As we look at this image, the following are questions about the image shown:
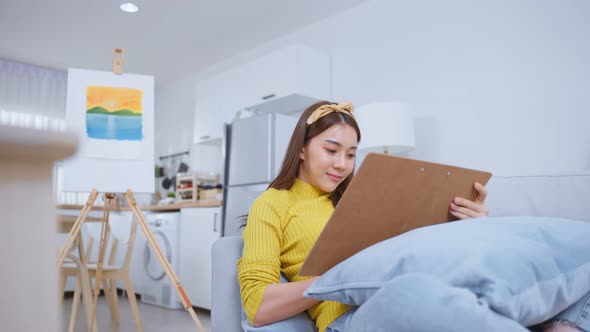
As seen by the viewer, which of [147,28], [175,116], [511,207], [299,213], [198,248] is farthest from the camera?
[175,116]

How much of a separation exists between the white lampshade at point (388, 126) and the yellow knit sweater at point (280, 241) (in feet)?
5.33

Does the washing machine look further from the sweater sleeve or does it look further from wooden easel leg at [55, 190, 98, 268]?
the sweater sleeve

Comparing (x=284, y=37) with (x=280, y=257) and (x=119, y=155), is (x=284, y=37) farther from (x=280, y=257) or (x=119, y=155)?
(x=280, y=257)

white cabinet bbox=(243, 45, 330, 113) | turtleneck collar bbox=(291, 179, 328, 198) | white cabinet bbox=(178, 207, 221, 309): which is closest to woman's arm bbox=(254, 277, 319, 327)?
turtleneck collar bbox=(291, 179, 328, 198)

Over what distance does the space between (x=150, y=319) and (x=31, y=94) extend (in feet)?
10.7

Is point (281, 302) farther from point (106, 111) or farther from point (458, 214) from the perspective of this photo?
point (106, 111)

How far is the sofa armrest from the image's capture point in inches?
45.1

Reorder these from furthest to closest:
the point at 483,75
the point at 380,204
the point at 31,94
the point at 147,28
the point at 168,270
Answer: the point at 31,94
the point at 147,28
the point at 483,75
the point at 168,270
the point at 380,204

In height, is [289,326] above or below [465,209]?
below

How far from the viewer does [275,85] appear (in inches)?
155

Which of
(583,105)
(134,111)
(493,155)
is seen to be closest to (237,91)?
(134,111)

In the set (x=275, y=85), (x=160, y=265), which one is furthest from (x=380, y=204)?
(x=160, y=265)

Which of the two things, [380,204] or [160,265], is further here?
[160,265]

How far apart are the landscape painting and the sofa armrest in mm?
1644
